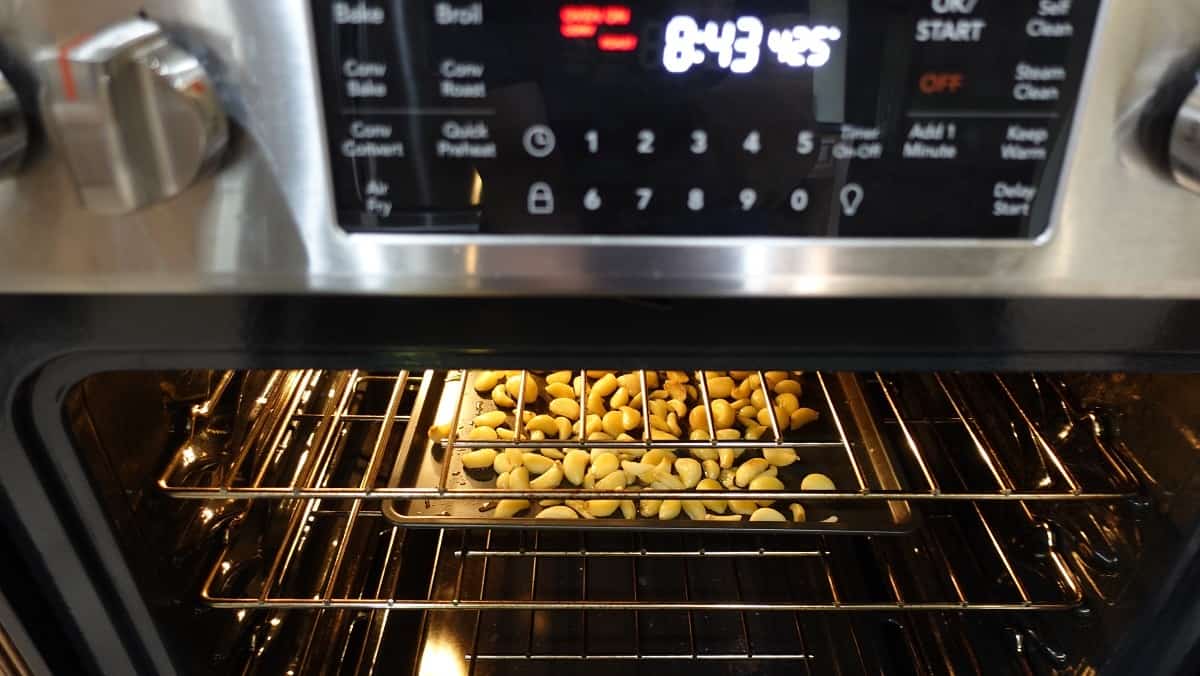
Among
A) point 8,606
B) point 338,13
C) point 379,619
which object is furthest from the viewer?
point 379,619

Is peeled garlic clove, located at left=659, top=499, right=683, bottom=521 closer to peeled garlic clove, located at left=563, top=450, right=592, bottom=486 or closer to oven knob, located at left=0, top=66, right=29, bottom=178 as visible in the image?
peeled garlic clove, located at left=563, top=450, right=592, bottom=486

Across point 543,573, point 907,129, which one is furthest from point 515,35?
point 543,573

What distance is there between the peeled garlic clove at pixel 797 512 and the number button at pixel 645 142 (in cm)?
51

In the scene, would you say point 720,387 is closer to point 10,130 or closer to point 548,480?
point 548,480

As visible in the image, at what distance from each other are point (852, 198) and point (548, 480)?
52 centimetres

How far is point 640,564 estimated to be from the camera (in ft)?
2.91

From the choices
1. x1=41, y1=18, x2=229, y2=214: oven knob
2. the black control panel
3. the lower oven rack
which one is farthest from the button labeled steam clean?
the lower oven rack

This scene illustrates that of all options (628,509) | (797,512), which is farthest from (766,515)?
(628,509)

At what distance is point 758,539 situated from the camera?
0.90m

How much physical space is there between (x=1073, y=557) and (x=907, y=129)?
453 millimetres

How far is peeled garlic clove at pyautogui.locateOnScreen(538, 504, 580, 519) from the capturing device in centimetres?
81

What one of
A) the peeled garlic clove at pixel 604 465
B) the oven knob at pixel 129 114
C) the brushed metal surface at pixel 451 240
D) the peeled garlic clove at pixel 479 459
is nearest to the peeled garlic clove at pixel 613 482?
the peeled garlic clove at pixel 604 465

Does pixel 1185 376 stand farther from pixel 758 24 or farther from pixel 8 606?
pixel 8 606

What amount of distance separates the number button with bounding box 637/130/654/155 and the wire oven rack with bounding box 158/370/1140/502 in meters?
0.31
